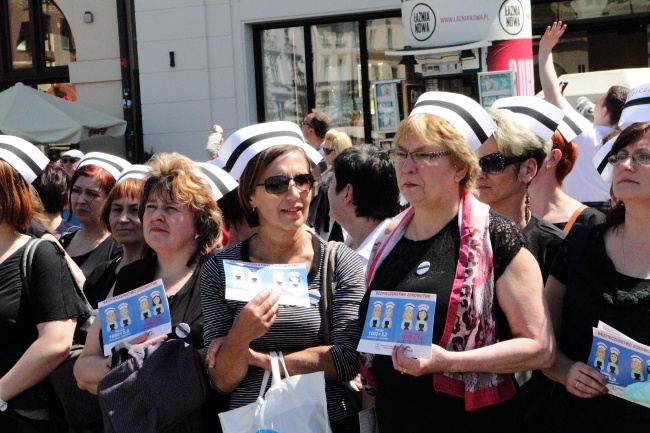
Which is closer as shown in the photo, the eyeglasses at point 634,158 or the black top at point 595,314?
the black top at point 595,314

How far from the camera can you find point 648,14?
11.9m

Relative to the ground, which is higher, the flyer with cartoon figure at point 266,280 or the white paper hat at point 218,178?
the white paper hat at point 218,178

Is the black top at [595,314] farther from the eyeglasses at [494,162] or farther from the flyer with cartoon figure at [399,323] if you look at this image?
the eyeglasses at [494,162]

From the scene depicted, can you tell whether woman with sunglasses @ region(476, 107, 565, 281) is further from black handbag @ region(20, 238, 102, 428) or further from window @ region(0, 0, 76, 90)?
window @ region(0, 0, 76, 90)

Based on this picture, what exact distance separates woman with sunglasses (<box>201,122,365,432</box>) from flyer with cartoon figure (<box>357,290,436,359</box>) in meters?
0.35

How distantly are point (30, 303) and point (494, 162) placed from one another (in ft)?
6.92

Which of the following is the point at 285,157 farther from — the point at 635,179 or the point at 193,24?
the point at 193,24

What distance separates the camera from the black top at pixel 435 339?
311 centimetres

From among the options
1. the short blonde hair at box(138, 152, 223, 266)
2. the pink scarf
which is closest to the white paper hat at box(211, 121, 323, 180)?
the short blonde hair at box(138, 152, 223, 266)

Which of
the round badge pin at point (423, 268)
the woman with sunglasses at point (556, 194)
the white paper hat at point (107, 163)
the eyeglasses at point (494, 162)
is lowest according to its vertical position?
the round badge pin at point (423, 268)

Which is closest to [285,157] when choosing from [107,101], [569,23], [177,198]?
[177,198]

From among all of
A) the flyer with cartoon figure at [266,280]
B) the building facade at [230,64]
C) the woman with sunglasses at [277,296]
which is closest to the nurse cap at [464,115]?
the woman with sunglasses at [277,296]

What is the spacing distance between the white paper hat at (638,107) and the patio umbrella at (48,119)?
11279mm

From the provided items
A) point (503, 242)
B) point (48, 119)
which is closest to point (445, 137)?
point (503, 242)
